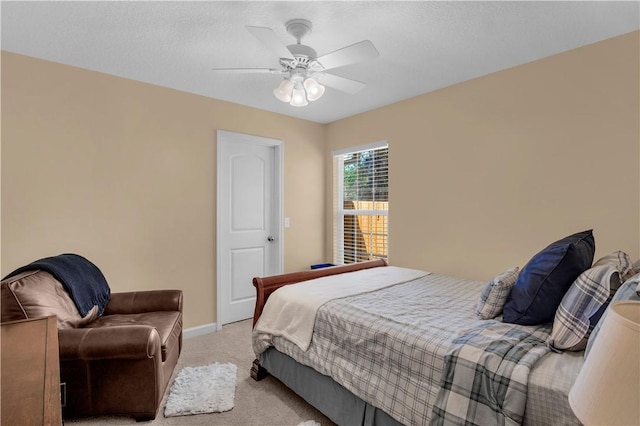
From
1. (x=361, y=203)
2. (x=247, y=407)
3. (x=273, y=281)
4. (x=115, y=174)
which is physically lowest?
(x=247, y=407)

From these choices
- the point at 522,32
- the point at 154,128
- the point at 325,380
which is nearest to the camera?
the point at 325,380

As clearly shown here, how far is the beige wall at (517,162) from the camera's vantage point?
2178 millimetres

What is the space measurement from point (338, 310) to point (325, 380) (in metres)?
0.40

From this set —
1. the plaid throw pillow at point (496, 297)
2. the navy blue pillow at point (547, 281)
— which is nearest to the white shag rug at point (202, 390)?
the plaid throw pillow at point (496, 297)

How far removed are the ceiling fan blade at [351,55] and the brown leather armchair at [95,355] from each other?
187 centimetres

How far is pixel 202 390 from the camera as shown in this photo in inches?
85.9

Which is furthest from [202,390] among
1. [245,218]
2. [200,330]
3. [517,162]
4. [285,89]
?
[517,162]

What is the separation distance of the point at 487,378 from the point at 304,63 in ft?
6.33

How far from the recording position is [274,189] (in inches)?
157

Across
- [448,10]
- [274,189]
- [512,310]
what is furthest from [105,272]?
[448,10]

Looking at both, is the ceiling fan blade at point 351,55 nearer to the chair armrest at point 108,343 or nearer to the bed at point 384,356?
the bed at point 384,356

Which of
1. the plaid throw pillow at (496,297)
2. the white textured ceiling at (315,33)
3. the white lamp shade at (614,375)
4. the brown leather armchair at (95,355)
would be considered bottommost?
the brown leather armchair at (95,355)

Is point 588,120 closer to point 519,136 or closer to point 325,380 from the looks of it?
point 519,136

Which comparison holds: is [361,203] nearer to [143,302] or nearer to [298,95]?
[298,95]
